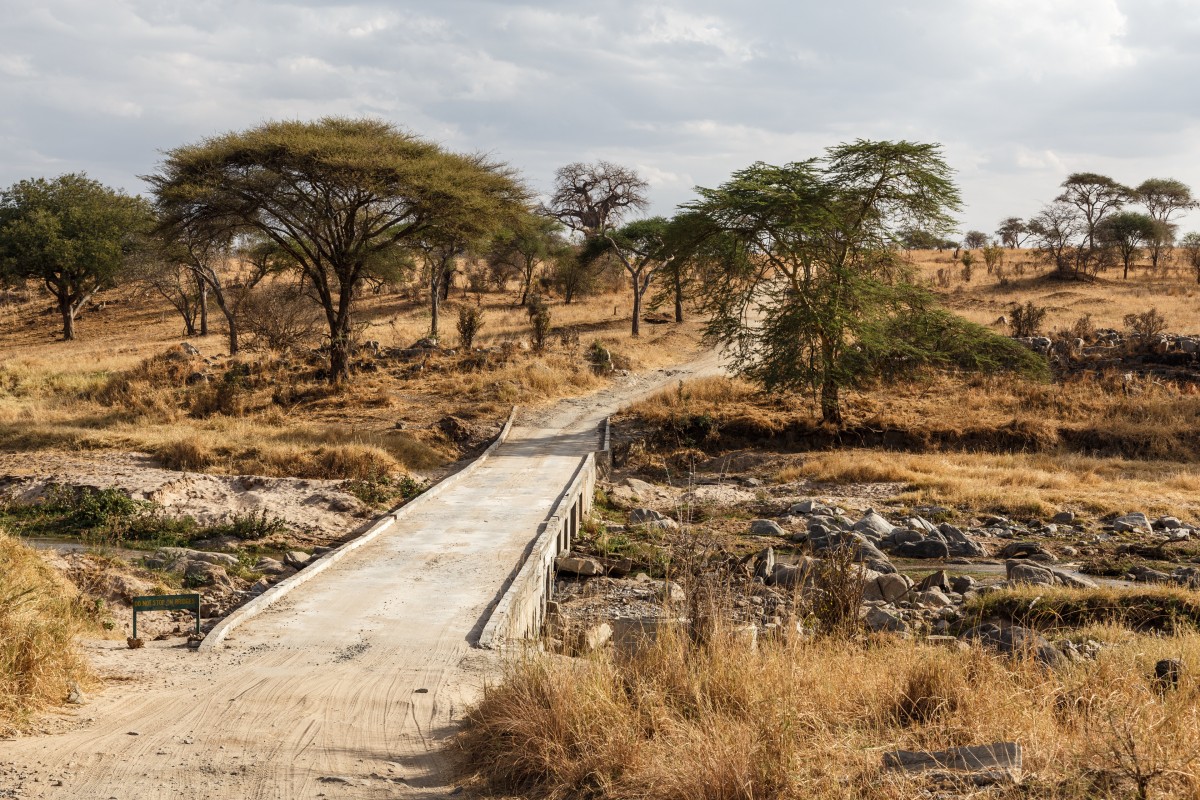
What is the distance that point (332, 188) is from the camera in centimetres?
2577

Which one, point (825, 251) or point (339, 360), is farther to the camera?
point (339, 360)

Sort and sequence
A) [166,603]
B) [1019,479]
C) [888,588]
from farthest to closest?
[1019,479] < [888,588] < [166,603]

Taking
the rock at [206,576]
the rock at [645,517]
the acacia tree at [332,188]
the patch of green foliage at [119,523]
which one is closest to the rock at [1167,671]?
the rock at [206,576]

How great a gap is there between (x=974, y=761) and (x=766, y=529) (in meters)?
11.1

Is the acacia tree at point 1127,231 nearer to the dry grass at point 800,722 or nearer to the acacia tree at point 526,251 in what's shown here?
the acacia tree at point 526,251

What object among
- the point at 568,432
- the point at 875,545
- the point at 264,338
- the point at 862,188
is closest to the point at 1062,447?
the point at 862,188

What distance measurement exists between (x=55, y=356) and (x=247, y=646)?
3440 centimetres

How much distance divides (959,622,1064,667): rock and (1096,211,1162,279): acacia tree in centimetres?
5189

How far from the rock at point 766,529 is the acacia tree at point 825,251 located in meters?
6.29

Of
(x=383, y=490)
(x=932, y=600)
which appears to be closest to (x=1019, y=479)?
(x=932, y=600)

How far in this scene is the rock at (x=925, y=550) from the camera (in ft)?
47.1

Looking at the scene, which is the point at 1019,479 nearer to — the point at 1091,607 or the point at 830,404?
the point at 830,404

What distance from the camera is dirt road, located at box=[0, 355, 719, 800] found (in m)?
5.26

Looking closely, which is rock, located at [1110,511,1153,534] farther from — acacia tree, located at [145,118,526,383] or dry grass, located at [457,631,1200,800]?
acacia tree, located at [145,118,526,383]
